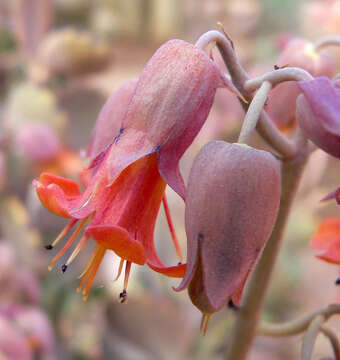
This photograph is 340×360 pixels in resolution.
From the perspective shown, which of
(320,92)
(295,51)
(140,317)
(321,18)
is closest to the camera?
(320,92)

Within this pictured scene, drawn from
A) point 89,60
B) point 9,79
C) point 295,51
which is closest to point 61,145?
point 89,60

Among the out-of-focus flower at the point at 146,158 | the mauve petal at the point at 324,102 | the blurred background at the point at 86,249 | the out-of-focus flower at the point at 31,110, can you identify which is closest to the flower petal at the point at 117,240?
the out-of-focus flower at the point at 146,158

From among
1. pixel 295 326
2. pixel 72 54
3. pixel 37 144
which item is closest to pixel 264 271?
pixel 295 326

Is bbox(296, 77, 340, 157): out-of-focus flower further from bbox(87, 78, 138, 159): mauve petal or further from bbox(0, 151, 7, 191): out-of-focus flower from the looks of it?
bbox(0, 151, 7, 191): out-of-focus flower

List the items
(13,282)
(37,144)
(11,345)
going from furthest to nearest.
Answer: (37,144) < (13,282) < (11,345)

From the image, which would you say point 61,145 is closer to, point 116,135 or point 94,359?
point 94,359

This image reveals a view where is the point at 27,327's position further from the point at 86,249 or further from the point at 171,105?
the point at 171,105
